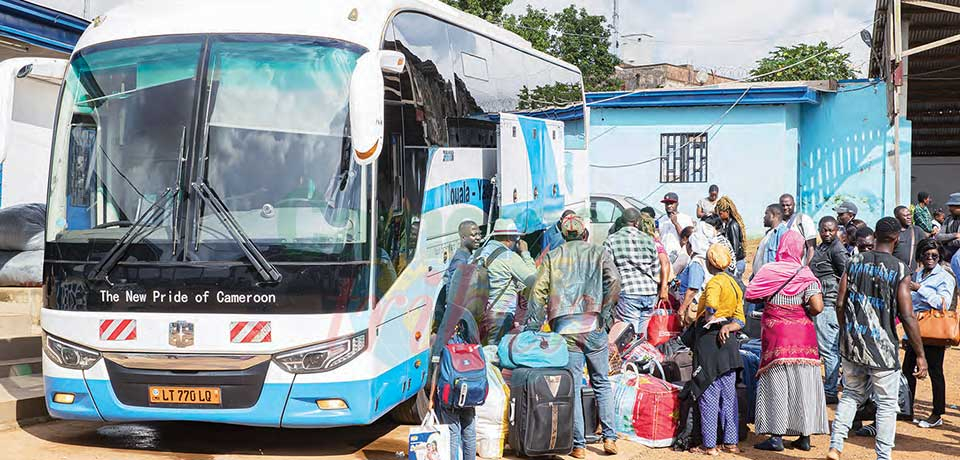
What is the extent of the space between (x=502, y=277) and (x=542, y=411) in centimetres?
166

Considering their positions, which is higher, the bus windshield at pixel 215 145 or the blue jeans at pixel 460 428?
the bus windshield at pixel 215 145

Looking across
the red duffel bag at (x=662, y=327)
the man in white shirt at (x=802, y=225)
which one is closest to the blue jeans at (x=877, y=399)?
the red duffel bag at (x=662, y=327)

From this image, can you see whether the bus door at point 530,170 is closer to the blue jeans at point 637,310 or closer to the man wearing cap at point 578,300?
the blue jeans at point 637,310

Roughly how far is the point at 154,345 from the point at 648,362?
14.2 ft

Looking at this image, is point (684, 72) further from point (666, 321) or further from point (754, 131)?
point (666, 321)

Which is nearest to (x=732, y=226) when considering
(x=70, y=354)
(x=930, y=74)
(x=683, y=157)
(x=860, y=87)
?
(x=70, y=354)

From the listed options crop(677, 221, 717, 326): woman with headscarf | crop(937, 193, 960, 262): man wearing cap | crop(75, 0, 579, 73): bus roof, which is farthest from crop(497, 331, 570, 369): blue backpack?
crop(937, 193, 960, 262): man wearing cap

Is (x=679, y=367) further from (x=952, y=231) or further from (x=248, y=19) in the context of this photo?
(x=952, y=231)

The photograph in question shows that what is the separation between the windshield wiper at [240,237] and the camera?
23.0 ft

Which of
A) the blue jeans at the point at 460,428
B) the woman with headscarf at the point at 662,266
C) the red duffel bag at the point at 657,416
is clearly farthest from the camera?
the woman with headscarf at the point at 662,266

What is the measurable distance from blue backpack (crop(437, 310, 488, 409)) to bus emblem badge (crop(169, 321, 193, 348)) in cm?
179

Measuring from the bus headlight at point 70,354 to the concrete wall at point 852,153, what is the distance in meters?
19.5

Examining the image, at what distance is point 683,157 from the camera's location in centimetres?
2498

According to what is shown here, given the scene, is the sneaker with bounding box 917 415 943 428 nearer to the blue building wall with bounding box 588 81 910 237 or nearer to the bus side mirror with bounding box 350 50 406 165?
the bus side mirror with bounding box 350 50 406 165
